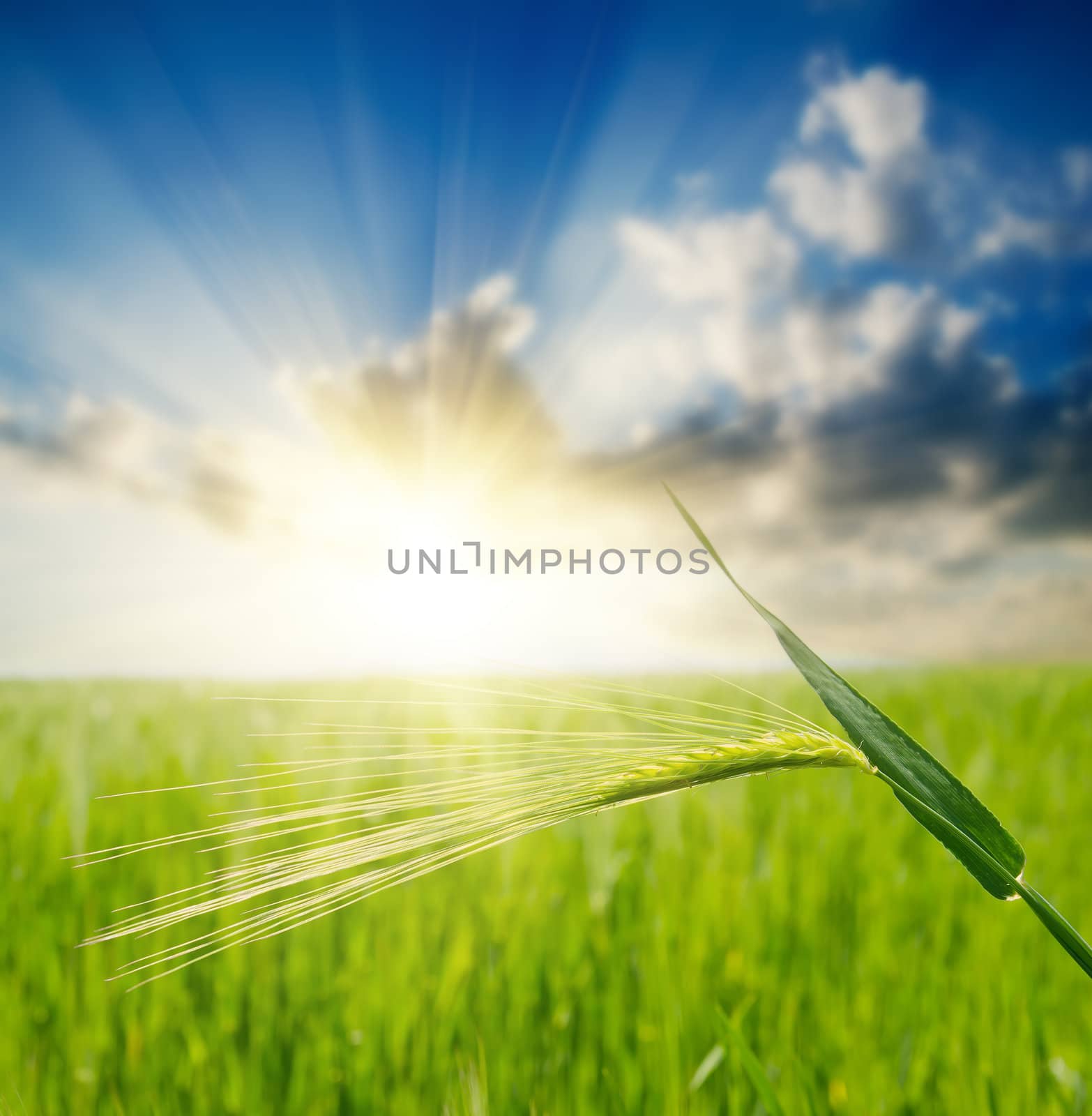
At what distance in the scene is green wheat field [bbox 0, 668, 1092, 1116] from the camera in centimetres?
122

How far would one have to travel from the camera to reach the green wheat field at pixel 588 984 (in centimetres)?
122

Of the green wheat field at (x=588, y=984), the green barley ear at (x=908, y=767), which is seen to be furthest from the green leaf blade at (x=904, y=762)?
the green wheat field at (x=588, y=984)

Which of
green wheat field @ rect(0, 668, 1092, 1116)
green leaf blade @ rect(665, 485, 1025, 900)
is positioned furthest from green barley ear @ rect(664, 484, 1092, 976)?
green wheat field @ rect(0, 668, 1092, 1116)

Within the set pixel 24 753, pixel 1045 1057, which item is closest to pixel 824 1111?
pixel 1045 1057

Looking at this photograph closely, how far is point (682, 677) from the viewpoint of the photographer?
7.90 m

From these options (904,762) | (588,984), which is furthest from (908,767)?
(588,984)

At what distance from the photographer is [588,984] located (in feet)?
4.75

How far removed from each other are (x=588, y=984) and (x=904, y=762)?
109 cm

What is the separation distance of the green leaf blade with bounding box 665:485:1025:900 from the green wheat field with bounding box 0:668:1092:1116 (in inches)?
12.3

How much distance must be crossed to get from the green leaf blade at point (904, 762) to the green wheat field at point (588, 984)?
312 millimetres

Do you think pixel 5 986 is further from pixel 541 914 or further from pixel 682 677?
pixel 682 677

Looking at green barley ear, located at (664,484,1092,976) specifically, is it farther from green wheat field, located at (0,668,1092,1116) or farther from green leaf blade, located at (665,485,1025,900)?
green wheat field, located at (0,668,1092,1116)

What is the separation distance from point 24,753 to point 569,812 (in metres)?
3.37

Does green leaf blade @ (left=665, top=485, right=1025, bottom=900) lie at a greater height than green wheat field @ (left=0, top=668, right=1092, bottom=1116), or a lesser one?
greater
